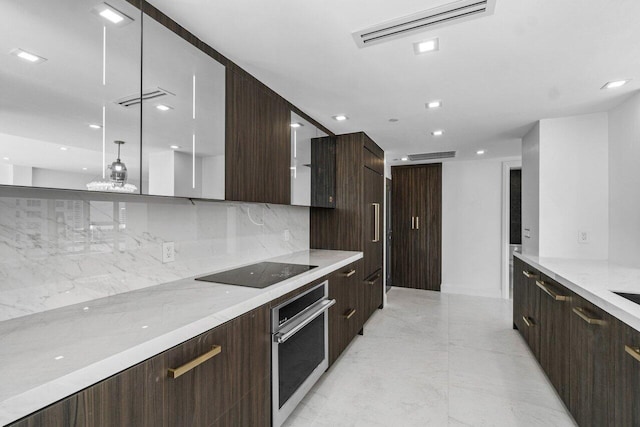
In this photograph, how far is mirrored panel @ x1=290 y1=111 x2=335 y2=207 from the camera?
2574 millimetres

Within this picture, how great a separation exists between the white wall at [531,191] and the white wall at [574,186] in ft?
0.26

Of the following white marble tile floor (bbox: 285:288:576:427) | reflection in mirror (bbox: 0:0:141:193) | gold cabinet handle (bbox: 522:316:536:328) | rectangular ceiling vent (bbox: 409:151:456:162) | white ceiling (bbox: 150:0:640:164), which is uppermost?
white ceiling (bbox: 150:0:640:164)

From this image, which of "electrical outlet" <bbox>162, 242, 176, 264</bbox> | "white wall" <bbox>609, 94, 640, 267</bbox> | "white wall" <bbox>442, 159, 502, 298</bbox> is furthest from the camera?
"white wall" <bbox>442, 159, 502, 298</bbox>

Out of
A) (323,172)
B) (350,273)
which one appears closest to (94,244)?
(350,273)

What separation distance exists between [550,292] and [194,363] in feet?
7.85

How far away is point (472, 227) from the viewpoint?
5137 mm

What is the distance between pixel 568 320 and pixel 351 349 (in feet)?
5.79

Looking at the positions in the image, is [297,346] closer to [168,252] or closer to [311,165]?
[168,252]

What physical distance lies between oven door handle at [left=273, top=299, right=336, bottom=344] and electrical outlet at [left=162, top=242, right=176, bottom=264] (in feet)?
2.53

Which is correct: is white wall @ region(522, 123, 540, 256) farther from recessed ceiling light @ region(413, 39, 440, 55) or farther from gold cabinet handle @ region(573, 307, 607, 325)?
recessed ceiling light @ region(413, 39, 440, 55)

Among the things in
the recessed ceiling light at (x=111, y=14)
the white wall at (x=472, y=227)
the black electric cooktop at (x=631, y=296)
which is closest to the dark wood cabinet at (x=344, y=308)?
the black electric cooktop at (x=631, y=296)

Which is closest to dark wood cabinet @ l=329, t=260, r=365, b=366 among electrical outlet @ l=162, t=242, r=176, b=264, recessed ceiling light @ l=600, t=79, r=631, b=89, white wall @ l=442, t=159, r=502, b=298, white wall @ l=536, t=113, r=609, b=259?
electrical outlet @ l=162, t=242, r=176, b=264

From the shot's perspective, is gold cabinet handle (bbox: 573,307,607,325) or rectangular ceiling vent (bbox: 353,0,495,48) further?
gold cabinet handle (bbox: 573,307,607,325)

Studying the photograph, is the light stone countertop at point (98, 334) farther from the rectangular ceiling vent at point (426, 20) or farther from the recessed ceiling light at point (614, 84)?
the recessed ceiling light at point (614, 84)
